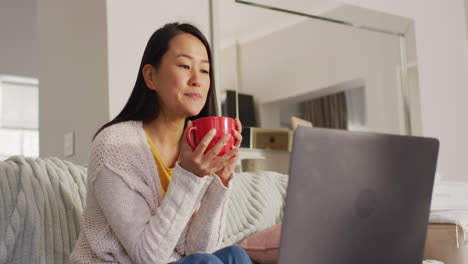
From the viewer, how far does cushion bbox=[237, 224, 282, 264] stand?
1859mm

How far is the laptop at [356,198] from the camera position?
85 centimetres

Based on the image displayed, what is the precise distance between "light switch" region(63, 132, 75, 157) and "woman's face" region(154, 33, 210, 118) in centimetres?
131

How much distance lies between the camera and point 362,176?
92cm

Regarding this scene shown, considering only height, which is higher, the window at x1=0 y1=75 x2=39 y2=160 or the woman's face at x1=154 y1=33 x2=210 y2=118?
the window at x1=0 y1=75 x2=39 y2=160

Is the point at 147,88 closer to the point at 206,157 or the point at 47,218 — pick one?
the point at 206,157

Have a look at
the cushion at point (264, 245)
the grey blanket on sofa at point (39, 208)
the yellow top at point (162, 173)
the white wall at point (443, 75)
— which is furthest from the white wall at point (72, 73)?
the white wall at point (443, 75)

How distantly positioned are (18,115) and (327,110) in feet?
14.9

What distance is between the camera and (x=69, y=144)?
2.56 m

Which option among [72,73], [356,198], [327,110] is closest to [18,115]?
[72,73]

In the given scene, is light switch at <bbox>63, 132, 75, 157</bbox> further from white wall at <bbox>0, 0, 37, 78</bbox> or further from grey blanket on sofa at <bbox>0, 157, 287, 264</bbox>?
white wall at <bbox>0, 0, 37, 78</bbox>

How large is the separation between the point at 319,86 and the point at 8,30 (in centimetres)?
391

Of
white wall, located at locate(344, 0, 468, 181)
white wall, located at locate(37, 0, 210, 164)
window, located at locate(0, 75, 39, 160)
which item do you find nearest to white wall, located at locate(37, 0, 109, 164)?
white wall, located at locate(37, 0, 210, 164)

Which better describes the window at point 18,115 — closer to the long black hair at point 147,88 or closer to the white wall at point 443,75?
the white wall at point 443,75

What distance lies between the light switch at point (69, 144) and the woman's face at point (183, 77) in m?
1.31
